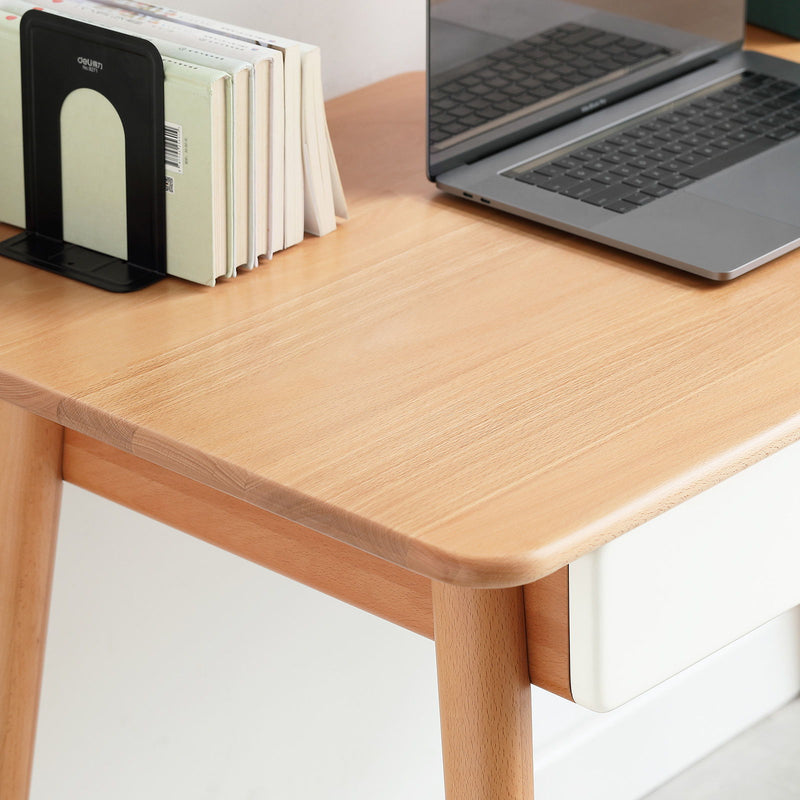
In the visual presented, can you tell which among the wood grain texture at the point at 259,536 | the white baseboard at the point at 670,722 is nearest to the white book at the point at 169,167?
the wood grain texture at the point at 259,536

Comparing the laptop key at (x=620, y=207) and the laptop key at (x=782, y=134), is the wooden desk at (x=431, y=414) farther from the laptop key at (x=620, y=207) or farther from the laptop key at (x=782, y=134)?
the laptop key at (x=782, y=134)

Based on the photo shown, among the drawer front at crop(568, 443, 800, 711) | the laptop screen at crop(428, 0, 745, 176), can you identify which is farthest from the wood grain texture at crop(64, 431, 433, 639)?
the laptop screen at crop(428, 0, 745, 176)

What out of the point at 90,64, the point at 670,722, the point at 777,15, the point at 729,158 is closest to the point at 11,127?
the point at 90,64

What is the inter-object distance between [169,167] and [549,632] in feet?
1.25

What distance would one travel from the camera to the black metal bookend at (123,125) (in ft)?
2.85

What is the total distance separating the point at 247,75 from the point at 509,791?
1.49 feet

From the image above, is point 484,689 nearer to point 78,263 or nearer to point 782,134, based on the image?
point 78,263

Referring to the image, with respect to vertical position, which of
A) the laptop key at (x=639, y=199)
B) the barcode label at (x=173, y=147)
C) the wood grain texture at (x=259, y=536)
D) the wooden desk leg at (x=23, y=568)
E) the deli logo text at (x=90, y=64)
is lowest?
the wooden desk leg at (x=23, y=568)

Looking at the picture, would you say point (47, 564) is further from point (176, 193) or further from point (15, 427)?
point (176, 193)

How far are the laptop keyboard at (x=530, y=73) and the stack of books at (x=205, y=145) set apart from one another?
0.13 m

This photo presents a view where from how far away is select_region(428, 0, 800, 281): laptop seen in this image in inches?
37.0

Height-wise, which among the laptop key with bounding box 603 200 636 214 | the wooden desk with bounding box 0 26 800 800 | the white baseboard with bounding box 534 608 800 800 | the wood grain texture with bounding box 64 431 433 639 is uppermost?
the laptop key with bounding box 603 200 636 214

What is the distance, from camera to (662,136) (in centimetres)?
108

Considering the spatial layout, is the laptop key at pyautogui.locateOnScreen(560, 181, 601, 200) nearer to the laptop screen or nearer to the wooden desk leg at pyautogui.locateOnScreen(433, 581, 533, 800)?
the laptop screen
